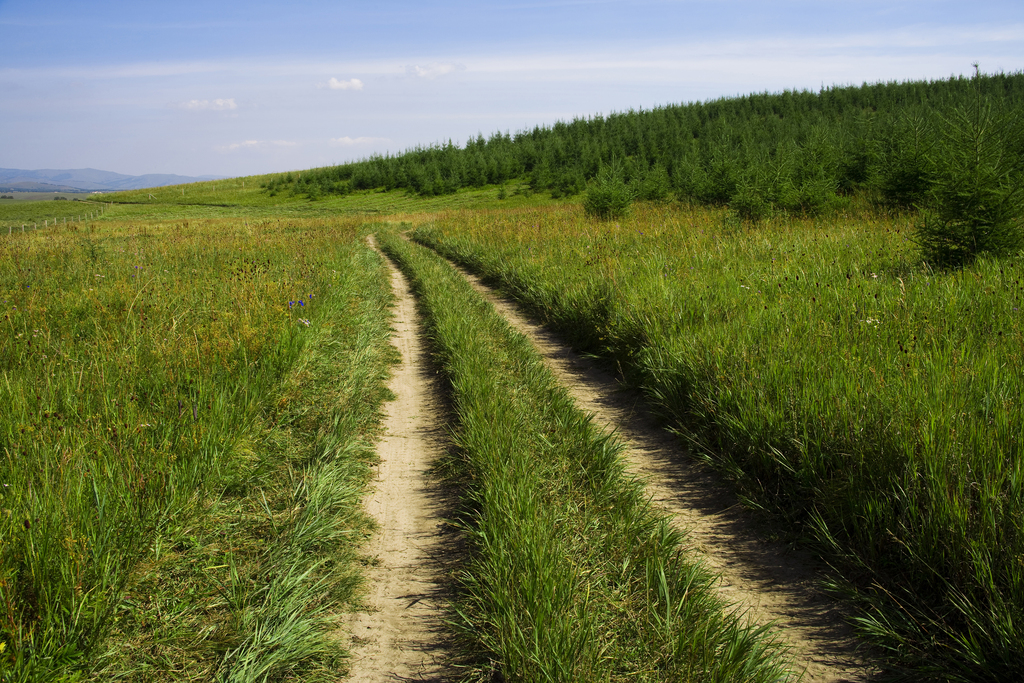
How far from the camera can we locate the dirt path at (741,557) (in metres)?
2.19

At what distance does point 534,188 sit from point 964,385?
220 ft

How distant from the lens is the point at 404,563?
9.26ft

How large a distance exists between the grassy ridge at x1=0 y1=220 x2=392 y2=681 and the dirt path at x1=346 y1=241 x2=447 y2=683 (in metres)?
0.16

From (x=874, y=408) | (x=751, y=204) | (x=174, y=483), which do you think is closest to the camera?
(x=174, y=483)

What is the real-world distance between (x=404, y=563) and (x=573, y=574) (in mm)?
947

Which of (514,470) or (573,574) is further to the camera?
(514,470)

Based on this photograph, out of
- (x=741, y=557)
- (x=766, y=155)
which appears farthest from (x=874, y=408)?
(x=766, y=155)

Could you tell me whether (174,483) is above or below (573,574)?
above

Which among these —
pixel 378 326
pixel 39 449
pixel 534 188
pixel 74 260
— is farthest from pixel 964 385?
pixel 534 188

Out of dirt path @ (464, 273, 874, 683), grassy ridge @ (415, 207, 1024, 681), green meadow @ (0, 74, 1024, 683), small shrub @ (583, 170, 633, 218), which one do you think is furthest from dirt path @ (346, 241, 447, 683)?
small shrub @ (583, 170, 633, 218)

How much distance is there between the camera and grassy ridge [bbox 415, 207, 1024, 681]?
2.20m

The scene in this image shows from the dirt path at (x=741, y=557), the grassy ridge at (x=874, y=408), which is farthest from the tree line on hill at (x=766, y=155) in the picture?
the dirt path at (x=741, y=557)

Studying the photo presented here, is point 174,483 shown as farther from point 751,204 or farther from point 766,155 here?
point 766,155

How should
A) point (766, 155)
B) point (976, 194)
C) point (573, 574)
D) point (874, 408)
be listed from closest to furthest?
point (573, 574)
point (874, 408)
point (976, 194)
point (766, 155)
